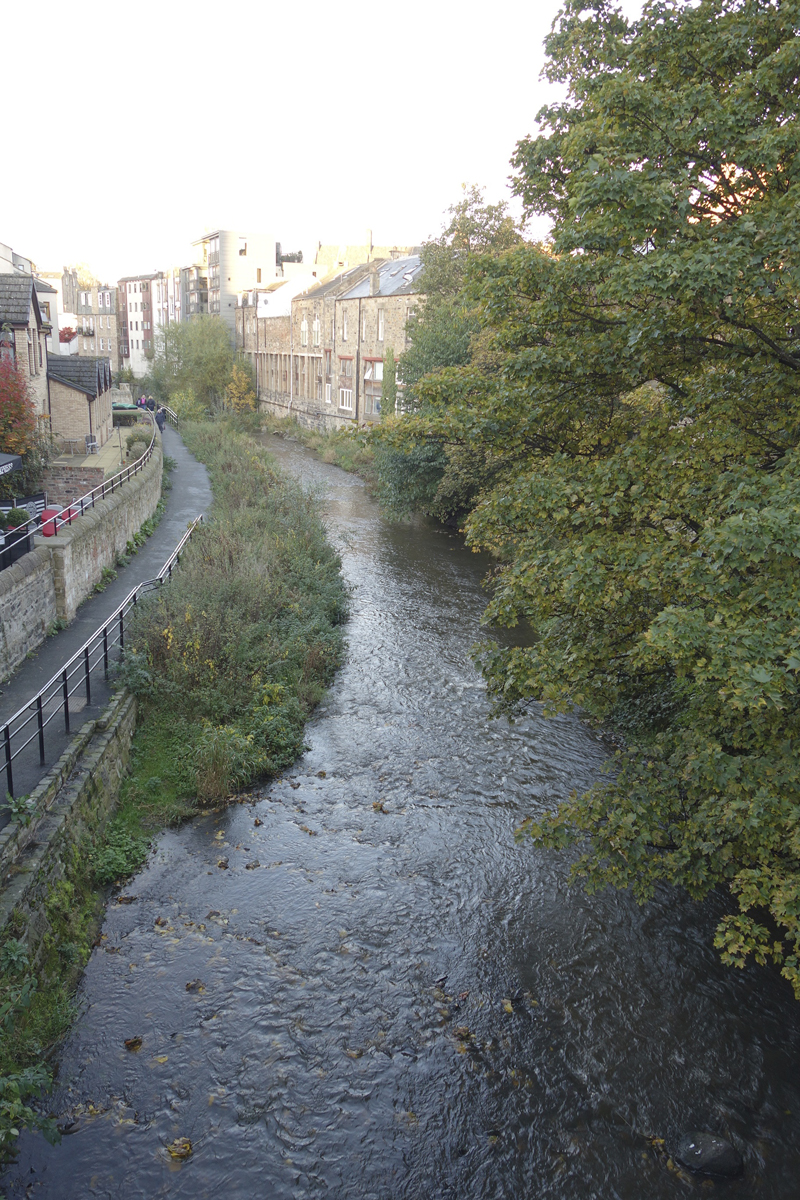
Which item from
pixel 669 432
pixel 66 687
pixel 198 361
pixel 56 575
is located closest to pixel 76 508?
pixel 56 575

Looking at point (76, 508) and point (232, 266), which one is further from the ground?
point (232, 266)

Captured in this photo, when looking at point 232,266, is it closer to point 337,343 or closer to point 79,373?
point 337,343

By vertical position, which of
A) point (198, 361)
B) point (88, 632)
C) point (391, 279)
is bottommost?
point (88, 632)

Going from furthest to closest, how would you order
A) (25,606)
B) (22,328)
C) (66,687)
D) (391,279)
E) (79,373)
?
(391,279)
(79,373)
(22,328)
(25,606)
(66,687)

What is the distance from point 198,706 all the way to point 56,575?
346cm

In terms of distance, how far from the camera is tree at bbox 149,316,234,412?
5944 cm

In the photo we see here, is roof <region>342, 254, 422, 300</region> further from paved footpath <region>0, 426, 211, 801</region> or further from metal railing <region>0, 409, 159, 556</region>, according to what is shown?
metal railing <region>0, 409, 159, 556</region>

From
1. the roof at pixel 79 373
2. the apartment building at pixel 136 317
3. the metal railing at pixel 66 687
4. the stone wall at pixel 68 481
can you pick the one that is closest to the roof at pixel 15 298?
the stone wall at pixel 68 481

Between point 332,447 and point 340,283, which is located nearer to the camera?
point 332,447

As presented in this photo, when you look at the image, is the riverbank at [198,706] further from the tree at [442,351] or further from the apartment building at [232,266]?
the apartment building at [232,266]

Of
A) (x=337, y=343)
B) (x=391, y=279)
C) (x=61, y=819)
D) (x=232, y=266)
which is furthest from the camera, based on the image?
(x=232, y=266)

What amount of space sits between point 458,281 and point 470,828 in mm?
23589

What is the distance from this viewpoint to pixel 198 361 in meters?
59.7

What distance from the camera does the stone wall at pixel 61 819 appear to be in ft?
24.7
